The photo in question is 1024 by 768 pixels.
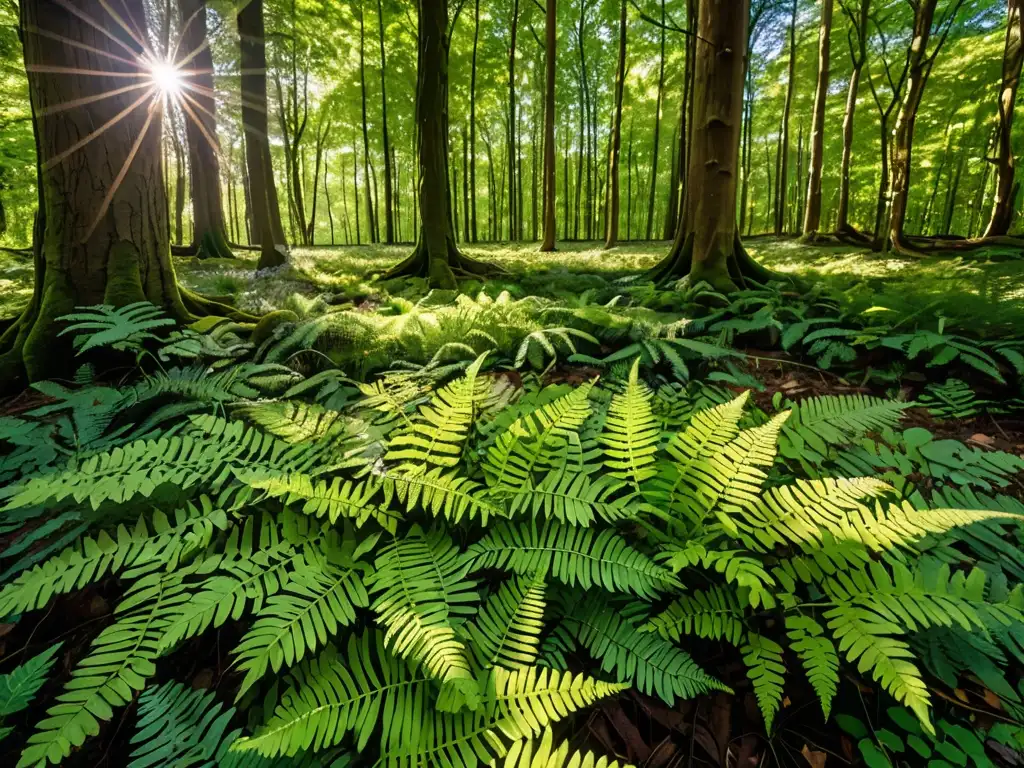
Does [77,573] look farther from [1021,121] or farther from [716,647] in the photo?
[1021,121]

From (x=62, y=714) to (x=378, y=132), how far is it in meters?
27.4

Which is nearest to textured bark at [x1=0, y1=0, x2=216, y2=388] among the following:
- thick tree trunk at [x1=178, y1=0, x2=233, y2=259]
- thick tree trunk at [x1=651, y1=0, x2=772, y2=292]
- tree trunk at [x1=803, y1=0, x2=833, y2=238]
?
thick tree trunk at [x1=651, y1=0, x2=772, y2=292]

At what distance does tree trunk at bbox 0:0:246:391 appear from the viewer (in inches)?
123

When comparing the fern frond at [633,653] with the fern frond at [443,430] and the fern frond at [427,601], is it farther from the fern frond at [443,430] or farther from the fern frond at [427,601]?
the fern frond at [443,430]

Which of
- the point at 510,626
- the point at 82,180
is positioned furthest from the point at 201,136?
the point at 510,626

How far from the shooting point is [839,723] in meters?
1.20

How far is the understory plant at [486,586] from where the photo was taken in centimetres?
107

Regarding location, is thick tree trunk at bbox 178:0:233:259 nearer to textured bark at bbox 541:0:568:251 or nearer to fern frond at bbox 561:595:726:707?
textured bark at bbox 541:0:568:251

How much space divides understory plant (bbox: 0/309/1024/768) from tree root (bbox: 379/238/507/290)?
5429 mm

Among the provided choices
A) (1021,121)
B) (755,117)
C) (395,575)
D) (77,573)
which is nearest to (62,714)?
(77,573)

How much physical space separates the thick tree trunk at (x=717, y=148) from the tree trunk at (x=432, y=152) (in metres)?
3.51

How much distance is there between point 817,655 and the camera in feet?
3.81

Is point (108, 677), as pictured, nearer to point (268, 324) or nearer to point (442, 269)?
point (268, 324)

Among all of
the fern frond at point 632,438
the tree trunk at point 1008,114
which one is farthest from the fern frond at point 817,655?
the tree trunk at point 1008,114
